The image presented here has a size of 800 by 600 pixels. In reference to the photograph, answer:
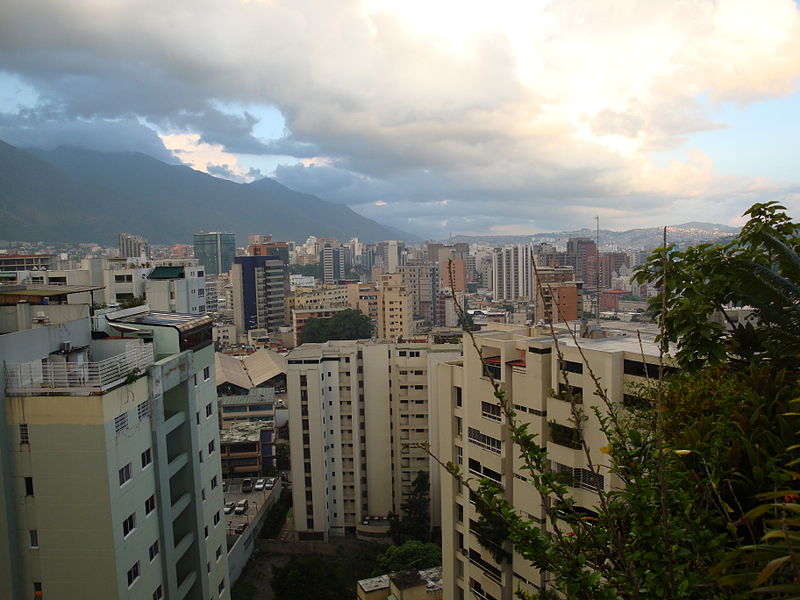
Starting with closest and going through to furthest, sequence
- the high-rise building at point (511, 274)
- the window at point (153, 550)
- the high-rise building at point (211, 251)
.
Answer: the window at point (153, 550), the high-rise building at point (511, 274), the high-rise building at point (211, 251)

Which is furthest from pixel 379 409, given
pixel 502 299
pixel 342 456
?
pixel 502 299

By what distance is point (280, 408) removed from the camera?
23156 millimetres

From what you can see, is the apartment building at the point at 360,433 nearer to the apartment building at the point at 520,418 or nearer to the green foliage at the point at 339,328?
the apartment building at the point at 520,418

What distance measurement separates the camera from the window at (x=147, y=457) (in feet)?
17.4

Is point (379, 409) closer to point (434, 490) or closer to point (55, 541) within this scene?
point (434, 490)

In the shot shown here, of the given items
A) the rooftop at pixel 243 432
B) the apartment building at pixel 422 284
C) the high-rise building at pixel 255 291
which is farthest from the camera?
the apartment building at pixel 422 284

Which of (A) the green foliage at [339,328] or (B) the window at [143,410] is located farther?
(A) the green foliage at [339,328]

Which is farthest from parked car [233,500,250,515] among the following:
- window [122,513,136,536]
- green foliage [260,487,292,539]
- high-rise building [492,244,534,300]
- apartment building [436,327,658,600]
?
high-rise building [492,244,534,300]

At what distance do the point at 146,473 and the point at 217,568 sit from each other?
2.55 metres

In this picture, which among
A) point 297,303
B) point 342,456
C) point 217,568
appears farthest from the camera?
point 297,303

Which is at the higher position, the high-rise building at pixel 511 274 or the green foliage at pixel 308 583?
the high-rise building at pixel 511 274

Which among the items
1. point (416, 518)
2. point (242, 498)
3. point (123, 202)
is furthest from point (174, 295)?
point (123, 202)

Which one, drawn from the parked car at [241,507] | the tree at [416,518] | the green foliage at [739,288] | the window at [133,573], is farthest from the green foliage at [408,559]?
the green foliage at [739,288]

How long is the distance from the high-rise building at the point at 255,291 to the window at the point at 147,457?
3472 centimetres
